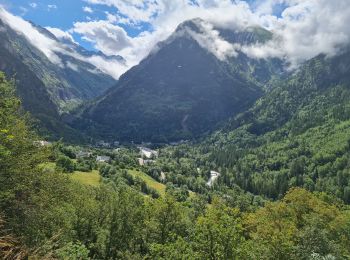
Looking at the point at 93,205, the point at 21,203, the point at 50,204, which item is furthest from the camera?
the point at 93,205

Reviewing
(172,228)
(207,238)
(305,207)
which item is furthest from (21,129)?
(305,207)

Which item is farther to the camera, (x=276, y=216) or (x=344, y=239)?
(x=276, y=216)

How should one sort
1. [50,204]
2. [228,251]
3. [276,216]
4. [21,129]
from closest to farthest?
1. [21,129]
2. [50,204]
3. [228,251]
4. [276,216]

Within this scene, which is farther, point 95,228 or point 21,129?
point 95,228

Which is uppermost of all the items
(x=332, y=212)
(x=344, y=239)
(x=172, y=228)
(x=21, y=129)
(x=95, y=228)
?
(x=332, y=212)

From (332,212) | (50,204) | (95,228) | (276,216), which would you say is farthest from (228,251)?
(332,212)

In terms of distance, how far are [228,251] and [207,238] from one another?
320cm

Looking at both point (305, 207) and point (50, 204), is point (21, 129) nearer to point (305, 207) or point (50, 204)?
point (50, 204)

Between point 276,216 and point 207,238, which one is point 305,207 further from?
point 207,238

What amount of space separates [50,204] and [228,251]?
934 inches

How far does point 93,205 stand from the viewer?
83312 mm

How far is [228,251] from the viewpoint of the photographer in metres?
52.2

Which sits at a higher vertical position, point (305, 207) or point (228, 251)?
point (305, 207)

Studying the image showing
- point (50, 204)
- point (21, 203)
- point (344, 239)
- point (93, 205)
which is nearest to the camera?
point (21, 203)
